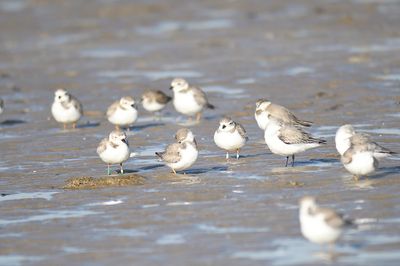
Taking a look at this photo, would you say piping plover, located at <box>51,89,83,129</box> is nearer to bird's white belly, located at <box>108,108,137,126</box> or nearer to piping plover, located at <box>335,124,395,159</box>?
bird's white belly, located at <box>108,108,137,126</box>

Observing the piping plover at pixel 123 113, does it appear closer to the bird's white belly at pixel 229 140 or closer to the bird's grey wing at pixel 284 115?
the bird's grey wing at pixel 284 115

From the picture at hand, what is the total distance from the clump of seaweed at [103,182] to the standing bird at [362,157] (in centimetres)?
338

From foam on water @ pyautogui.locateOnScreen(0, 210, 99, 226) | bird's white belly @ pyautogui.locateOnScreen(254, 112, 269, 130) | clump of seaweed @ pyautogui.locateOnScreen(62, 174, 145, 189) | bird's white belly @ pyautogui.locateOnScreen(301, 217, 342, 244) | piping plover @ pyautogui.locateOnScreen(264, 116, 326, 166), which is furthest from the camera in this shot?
bird's white belly @ pyautogui.locateOnScreen(254, 112, 269, 130)

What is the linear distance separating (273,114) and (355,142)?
3.78 metres

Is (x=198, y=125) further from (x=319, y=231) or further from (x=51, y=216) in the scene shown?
(x=319, y=231)

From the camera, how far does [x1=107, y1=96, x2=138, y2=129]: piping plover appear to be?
65.4 ft

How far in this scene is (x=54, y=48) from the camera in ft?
106

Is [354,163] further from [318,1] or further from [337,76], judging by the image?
[318,1]

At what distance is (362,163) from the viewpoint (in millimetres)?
13711

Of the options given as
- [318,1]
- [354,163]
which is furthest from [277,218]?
[318,1]

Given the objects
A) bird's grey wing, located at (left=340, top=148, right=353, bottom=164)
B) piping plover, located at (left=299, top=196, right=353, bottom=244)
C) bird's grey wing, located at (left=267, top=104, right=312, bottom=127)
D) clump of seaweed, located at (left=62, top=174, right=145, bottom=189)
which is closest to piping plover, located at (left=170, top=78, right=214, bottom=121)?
bird's grey wing, located at (left=267, top=104, right=312, bottom=127)

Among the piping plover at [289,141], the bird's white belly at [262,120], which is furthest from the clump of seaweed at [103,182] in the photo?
the bird's white belly at [262,120]

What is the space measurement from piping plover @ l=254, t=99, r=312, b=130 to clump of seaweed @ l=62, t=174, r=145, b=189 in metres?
3.75

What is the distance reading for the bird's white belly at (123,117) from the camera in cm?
1992
